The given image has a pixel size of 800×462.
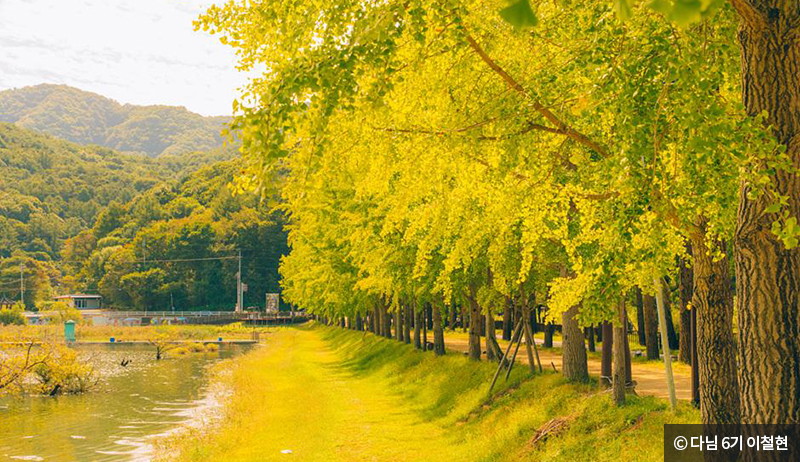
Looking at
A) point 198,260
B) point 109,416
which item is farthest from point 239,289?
point 109,416

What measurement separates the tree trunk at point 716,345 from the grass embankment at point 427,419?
2012 millimetres

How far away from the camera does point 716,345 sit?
1058 centimetres

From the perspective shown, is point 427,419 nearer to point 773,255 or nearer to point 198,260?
point 773,255

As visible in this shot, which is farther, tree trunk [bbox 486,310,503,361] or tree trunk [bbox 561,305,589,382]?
tree trunk [bbox 486,310,503,361]

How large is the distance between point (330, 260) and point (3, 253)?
173189 millimetres

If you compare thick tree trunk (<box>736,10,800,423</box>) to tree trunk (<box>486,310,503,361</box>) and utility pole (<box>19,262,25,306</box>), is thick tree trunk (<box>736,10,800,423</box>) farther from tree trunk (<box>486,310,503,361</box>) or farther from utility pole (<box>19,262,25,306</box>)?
utility pole (<box>19,262,25,306</box>)

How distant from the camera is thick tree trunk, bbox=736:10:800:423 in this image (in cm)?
675

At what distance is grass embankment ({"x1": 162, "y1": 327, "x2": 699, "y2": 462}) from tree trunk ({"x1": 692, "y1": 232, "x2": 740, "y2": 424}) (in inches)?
79.2

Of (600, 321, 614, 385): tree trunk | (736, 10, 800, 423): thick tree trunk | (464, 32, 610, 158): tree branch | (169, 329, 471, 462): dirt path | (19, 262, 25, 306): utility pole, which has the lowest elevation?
(169, 329, 471, 462): dirt path

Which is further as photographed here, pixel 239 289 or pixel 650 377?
pixel 239 289

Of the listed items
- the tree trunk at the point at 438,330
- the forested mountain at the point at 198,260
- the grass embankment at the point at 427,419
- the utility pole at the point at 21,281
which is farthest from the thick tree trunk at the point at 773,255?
the utility pole at the point at 21,281

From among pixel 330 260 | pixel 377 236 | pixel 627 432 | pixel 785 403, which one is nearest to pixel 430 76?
pixel 785 403

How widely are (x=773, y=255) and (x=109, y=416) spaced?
31.2 m

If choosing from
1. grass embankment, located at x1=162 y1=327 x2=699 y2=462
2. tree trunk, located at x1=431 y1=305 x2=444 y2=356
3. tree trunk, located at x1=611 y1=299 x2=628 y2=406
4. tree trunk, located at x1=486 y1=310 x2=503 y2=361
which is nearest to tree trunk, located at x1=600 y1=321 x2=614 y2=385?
grass embankment, located at x1=162 y1=327 x2=699 y2=462
